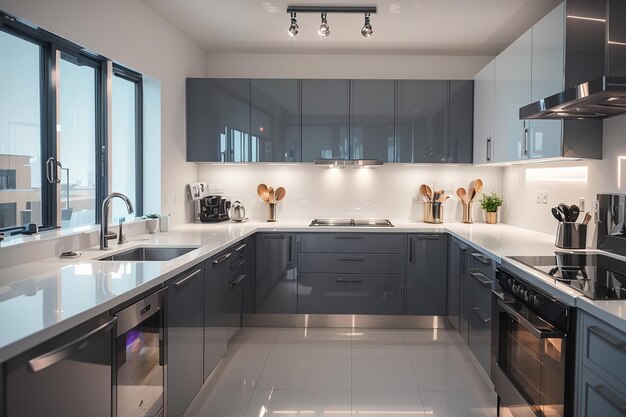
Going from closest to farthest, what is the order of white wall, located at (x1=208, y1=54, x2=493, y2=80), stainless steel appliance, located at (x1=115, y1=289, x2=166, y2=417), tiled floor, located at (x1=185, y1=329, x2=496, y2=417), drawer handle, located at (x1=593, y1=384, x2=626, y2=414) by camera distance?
drawer handle, located at (x1=593, y1=384, x2=626, y2=414), stainless steel appliance, located at (x1=115, y1=289, x2=166, y2=417), tiled floor, located at (x1=185, y1=329, x2=496, y2=417), white wall, located at (x1=208, y1=54, x2=493, y2=80)

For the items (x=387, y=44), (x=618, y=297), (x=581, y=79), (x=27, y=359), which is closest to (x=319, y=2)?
(x=387, y=44)

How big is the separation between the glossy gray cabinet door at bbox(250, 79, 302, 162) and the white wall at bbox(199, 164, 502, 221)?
0.37 m

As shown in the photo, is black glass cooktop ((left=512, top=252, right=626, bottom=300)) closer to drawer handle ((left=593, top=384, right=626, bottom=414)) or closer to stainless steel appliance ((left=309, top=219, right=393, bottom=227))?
drawer handle ((left=593, top=384, right=626, bottom=414))

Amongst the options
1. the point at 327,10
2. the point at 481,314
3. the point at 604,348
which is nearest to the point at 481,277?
the point at 481,314

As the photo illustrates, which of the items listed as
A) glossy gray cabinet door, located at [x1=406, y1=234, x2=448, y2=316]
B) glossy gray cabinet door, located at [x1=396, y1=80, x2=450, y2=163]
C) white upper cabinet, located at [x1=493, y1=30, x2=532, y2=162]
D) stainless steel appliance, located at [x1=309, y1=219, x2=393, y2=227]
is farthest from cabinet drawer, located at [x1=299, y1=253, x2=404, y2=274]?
white upper cabinet, located at [x1=493, y1=30, x2=532, y2=162]

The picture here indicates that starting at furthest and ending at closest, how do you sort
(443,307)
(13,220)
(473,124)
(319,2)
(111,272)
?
(473,124) → (443,307) → (319,2) → (13,220) → (111,272)

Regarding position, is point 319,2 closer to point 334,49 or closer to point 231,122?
point 334,49

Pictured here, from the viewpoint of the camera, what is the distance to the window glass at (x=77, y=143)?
2779 millimetres

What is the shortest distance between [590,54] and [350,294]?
2.49 metres

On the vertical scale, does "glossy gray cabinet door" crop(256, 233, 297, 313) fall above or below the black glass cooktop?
below

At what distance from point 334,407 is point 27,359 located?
1909 mm

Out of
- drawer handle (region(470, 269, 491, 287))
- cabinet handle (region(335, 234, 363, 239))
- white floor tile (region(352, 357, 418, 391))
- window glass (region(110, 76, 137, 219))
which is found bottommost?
white floor tile (region(352, 357, 418, 391))

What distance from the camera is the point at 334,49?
4.45 meters

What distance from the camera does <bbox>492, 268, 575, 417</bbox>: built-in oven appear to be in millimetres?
1806
